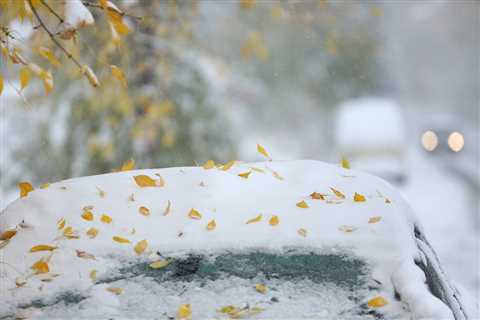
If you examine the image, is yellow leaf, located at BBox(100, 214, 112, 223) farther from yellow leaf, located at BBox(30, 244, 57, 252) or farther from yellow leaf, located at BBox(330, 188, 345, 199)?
yellow leaf, located at BBox(330, 188, 345, 199)

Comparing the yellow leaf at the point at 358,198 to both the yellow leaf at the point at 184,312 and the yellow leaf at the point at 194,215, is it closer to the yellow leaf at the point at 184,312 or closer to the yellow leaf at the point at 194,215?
the yellow leaf at the point at 194,215

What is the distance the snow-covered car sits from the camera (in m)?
2.34

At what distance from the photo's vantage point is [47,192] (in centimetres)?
283

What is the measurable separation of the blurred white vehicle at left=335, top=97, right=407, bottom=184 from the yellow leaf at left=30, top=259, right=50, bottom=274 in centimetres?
1334

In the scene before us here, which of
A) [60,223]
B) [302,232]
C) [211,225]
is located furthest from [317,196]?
[60,223]

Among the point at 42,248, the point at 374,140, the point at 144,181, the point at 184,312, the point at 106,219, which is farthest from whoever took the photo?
the point at 374,140

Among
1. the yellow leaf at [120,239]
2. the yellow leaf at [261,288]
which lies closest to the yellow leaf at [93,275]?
the yellow leaf at [120,239]

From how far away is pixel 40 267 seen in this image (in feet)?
8.02

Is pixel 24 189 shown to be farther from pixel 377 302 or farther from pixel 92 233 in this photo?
pixel 377 302

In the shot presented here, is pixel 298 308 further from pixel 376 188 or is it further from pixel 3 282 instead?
pixel 3 282

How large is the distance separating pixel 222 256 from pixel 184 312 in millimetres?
286

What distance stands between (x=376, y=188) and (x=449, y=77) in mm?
44638

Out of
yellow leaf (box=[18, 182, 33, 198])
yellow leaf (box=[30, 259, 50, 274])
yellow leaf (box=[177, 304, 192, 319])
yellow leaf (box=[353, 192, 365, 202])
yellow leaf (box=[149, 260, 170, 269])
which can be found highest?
yellow leaf (box=[18, 182, 33, 198])

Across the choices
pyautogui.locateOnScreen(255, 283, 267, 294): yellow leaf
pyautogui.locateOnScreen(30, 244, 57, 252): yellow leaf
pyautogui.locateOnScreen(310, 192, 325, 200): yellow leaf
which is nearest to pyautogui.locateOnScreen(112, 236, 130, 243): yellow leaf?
pyautogui.locateOnScreen(30, 244, 57, 252): yellow leaf
